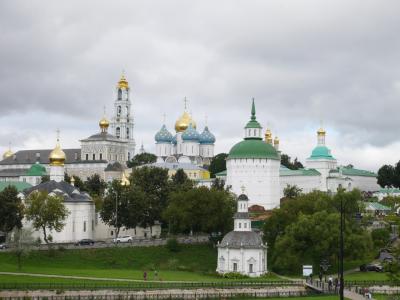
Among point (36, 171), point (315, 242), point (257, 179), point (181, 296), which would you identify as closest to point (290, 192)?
point (257, 179)

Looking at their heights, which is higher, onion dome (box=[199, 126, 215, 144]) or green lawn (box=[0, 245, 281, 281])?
onion dome (box=[199, 126, 215, 144])

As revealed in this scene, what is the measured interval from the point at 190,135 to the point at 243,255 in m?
98.7

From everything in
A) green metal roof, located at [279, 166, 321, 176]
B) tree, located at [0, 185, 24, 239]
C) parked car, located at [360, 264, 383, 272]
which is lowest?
parked car, located at [360, 264, 383, 272]

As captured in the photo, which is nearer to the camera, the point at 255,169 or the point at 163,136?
the point at 255,169

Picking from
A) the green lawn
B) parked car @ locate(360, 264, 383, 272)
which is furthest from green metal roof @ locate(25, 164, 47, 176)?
parked car @ locate(360, 264, 383, 272)

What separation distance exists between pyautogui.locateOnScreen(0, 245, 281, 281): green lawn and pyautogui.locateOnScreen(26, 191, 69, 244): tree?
608 centimetres

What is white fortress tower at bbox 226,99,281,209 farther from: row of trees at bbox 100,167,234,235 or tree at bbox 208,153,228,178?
tree at bbox 208,153,228,178

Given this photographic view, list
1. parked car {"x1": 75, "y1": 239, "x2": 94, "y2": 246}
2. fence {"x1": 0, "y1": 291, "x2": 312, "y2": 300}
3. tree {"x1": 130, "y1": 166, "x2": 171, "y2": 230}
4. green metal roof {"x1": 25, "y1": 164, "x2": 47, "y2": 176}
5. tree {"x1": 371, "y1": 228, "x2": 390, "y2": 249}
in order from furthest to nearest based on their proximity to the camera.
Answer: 1. green metal roof {"x1": 25, "y1": 164, "x2": 47, "y2": 176}
2. tree {"x1": 130, "y1": 166, "x2": 171, "y2": 230}
3. tree {"x1": 371, "y1": 228, "x2": 390, "y2": 249}
4. parked car {"x1": 75, "y1": 239, "x2": 94, "y2": 246}
5. fence {"x1": 0, "y1": 291, "x2": 312, "y2": 300}

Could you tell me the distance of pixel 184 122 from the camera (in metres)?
191

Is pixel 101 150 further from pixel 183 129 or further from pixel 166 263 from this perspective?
pixel 166 263

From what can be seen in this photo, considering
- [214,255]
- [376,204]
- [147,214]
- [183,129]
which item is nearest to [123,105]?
[183,129]

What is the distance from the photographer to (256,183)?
12638 cm

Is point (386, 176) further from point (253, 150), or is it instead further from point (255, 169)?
point (253, 150)

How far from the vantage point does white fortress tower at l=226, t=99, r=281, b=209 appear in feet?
413
